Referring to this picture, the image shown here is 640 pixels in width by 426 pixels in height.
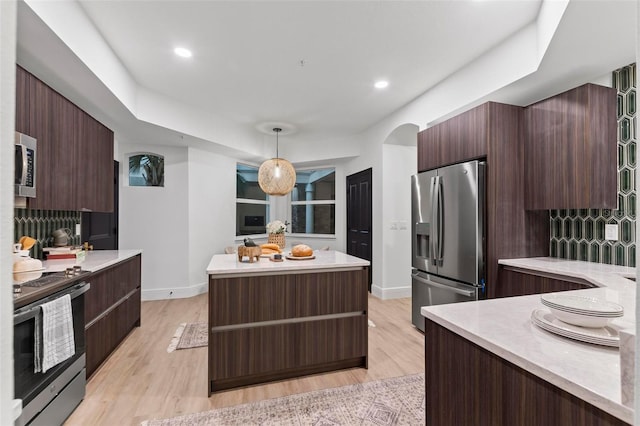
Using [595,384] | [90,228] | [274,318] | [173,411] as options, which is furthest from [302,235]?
[595,384]

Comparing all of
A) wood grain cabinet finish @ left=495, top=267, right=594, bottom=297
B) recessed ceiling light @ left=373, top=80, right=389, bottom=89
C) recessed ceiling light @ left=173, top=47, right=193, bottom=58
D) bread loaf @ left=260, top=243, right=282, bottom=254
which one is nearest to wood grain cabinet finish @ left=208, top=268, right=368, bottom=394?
bread loaf @ left=260, top=243, right=282, bottom=254

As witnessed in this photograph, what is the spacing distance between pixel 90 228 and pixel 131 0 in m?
3.00

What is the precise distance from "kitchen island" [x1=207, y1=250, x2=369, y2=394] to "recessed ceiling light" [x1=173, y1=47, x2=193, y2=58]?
6.47 feet

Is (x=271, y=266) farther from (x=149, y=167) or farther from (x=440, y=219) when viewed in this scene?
(x=149, y=167)

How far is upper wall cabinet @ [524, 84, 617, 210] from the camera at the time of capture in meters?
2.39

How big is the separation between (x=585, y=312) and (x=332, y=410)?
5.65 feet

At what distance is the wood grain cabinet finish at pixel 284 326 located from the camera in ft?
7.58

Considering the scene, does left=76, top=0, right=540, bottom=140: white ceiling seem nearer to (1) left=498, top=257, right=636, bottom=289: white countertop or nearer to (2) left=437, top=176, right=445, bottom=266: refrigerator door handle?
(2) left=437, top=176, right=445, bottom=266: refrigerator door handle

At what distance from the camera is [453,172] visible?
304 centimetres

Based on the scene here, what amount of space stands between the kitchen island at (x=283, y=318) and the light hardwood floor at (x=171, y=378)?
0.41ft

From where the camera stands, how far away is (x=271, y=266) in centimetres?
243

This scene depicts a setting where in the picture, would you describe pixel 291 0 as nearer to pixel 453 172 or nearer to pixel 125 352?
pixel 453 172

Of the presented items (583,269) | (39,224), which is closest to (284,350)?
(583,269)

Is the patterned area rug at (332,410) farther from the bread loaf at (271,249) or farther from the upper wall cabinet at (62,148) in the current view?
the upper wall cabinet at (62,148)
